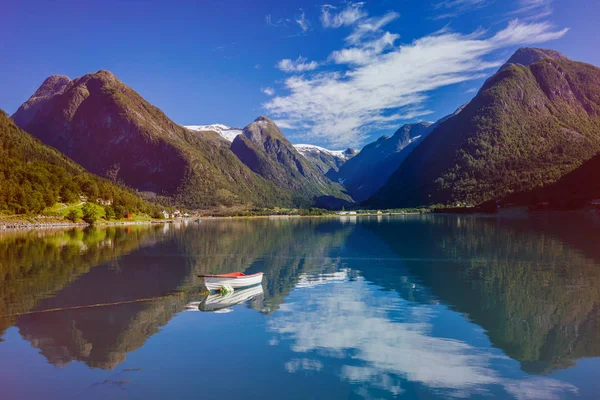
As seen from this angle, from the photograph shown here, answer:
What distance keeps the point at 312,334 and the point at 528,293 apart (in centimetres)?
2055

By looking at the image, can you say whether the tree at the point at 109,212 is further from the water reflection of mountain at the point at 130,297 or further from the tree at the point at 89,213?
the water reflection of mountain at the point at 130,297

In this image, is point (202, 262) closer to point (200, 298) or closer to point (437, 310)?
point (200, 298)

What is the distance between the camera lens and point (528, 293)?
33.6 meters

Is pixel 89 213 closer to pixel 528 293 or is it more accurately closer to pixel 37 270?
pixel 37 270

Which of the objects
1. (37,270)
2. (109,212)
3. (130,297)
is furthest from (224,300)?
(109,212)

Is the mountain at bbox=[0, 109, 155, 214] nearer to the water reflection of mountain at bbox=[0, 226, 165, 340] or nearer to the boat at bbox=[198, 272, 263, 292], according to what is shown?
the water reflection of mountain at bbox=[0, 226, 165, 340]

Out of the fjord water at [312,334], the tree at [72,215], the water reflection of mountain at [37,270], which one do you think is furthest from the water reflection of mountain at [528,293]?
the tree at [72,215]

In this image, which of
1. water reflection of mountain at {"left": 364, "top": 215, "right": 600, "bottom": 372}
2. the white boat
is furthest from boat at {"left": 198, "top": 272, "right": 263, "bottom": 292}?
water reflection of mountain at {"left": 364, "top": 215, "right": 600, "bottom": 372}

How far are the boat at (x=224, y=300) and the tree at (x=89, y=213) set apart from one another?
161130 millimetres

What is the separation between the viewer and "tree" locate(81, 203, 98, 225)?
174075 mm

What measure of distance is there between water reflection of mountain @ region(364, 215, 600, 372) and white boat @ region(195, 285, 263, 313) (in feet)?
54.3

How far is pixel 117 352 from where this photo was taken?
2192 centimetres

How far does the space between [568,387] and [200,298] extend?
26635mm

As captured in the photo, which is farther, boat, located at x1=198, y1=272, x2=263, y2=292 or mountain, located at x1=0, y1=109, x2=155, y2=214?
mountain, located at x1=0, y1=109, x2=155, y2=214
